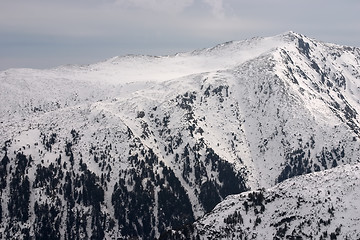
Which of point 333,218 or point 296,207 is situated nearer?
point 333,218

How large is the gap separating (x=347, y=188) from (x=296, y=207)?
26.1m

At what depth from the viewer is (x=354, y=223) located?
6969 inches

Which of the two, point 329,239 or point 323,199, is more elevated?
point 323,199

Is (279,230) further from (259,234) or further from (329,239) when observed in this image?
(329,239)

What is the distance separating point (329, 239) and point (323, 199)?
2431 centimetres

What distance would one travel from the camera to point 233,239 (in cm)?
19662

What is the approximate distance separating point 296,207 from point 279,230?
51.2ft

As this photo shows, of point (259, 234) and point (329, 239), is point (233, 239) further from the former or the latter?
point (329, 239)

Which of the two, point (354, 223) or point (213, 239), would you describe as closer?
point (354, 223)

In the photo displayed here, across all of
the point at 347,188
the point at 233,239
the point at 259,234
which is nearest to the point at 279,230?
the point at 259,234

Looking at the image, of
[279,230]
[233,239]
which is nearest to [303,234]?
[279,230]

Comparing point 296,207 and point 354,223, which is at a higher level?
point 296,207

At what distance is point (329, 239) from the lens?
175875 millimetres

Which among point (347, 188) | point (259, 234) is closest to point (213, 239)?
point (259, 234)
